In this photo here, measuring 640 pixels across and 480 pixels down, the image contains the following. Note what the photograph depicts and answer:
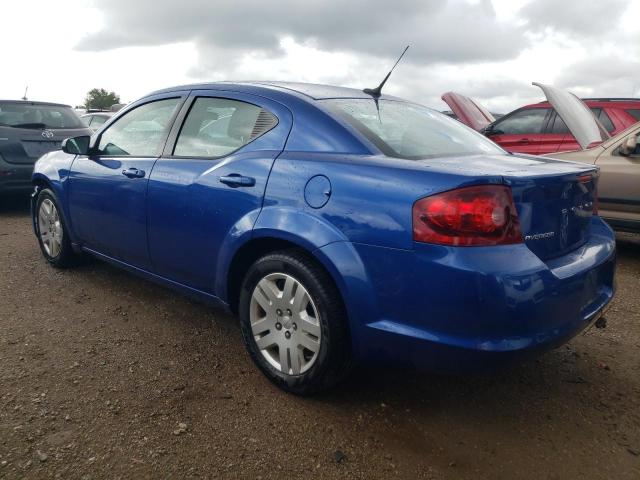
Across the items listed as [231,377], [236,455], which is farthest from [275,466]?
[231,377]

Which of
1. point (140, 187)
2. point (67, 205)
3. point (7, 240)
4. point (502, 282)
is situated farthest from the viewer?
point (7, 240)

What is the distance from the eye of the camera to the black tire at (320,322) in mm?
2426

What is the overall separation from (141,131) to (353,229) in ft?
6.64

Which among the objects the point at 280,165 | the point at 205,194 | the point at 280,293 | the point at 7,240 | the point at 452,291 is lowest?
the point at 7,240

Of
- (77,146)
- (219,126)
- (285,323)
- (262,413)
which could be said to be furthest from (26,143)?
(262,413)

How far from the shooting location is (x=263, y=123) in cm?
288

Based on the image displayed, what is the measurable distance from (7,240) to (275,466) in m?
4.83

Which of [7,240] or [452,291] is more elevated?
[452,291]

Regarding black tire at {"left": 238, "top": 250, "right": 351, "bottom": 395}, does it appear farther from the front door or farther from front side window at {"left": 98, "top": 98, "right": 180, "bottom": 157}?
front side window at {"left": 98, "top": 98, "right": 180, "bottom": 157}

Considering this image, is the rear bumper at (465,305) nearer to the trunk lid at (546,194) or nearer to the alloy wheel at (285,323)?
the trunk lid at (546,194)

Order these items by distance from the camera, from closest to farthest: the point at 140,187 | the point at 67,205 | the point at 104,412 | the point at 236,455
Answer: the point at 236,455 → the point at 104,412 → the point at 140,187 → the point at 67,205

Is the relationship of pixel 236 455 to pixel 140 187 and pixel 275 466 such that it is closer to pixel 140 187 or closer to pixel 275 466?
pixel 275 466

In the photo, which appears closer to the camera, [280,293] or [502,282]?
[502,282]

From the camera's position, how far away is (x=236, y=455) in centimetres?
221
